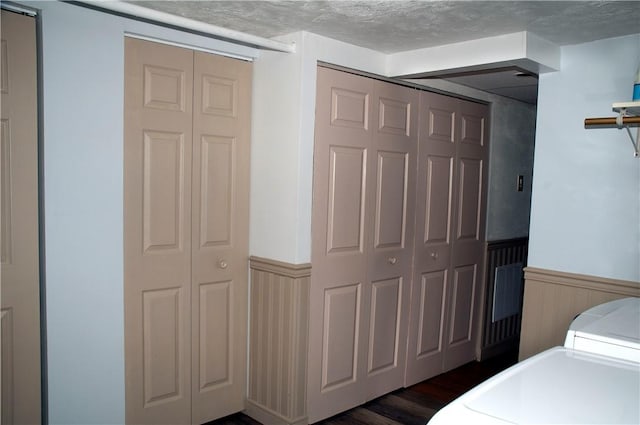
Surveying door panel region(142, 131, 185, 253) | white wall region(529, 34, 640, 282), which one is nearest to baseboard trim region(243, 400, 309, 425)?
door panel region(142, 131, 185, 253)

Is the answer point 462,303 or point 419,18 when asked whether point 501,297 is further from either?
point 419,18

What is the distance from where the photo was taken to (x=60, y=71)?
2299mm

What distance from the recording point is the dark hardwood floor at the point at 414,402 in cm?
313

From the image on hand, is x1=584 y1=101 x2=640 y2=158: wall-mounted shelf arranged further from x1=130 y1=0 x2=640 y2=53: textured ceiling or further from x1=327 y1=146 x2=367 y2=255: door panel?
x1=327 y1=146 x2=367 y2=255: door panel

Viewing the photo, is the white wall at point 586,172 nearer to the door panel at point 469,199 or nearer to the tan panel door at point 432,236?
the tan panel door at point 432,236

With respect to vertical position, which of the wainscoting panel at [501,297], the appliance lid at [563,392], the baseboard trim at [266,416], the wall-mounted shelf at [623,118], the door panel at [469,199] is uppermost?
the wall-mounted shelf at [623,118]

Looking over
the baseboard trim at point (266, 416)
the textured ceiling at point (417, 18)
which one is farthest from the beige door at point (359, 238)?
the textured ceiling at point (417, 18)

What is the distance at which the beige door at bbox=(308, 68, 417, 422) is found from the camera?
3.02 m

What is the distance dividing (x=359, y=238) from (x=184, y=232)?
40.2 inches

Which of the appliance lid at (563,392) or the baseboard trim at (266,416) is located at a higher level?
the appliance lid at (563,392)

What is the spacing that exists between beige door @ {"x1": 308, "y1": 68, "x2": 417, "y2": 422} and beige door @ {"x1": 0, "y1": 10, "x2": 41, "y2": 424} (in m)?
1.35

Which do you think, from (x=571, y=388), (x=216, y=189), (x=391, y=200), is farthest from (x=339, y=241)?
(x=571, y=388)

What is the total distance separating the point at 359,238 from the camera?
10.6 feet

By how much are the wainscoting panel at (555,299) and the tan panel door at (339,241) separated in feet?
3.05
